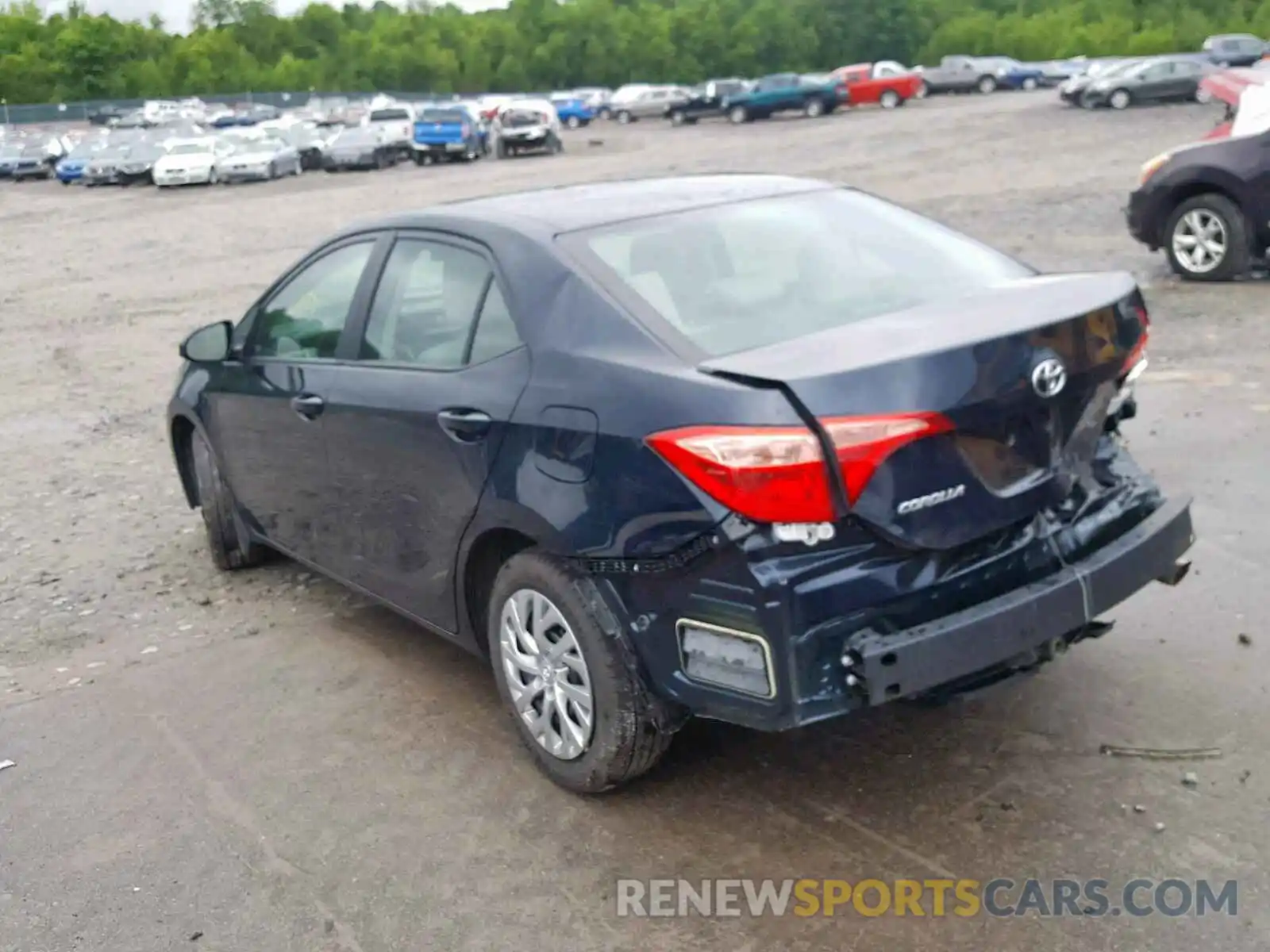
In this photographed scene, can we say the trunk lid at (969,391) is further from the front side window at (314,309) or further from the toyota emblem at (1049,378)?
the front side window at (314,309)

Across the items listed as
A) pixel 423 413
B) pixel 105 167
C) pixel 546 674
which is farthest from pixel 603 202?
pixel 105 167

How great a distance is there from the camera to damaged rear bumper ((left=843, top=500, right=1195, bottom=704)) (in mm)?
3426

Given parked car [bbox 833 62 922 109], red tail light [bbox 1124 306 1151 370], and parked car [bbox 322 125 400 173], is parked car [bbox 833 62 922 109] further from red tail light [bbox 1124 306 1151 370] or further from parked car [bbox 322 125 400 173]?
red tail light [bbox 1124 306 1151 370]

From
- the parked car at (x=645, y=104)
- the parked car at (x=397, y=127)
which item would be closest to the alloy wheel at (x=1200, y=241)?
the parked car at (x=397, y=127)

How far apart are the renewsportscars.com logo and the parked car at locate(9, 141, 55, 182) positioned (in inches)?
1972

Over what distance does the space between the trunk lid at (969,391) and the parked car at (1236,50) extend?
172 feet

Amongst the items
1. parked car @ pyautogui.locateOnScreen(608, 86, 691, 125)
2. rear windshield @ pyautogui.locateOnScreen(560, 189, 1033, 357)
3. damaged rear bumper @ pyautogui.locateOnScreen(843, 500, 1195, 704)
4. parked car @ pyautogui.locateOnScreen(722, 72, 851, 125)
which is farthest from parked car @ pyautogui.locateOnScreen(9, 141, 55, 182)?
damaged rear bumper @ pyautogui.locateOnScreen(843, 500, 1195, 704)

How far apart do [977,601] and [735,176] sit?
2214mm

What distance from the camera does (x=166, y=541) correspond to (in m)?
7.07

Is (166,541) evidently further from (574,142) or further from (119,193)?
(574,142)

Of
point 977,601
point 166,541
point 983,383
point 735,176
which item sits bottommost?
point 166,541

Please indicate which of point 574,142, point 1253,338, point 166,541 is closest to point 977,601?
point 166,541

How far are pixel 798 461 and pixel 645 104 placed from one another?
198ft

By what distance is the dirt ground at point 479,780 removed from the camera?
3.60m
